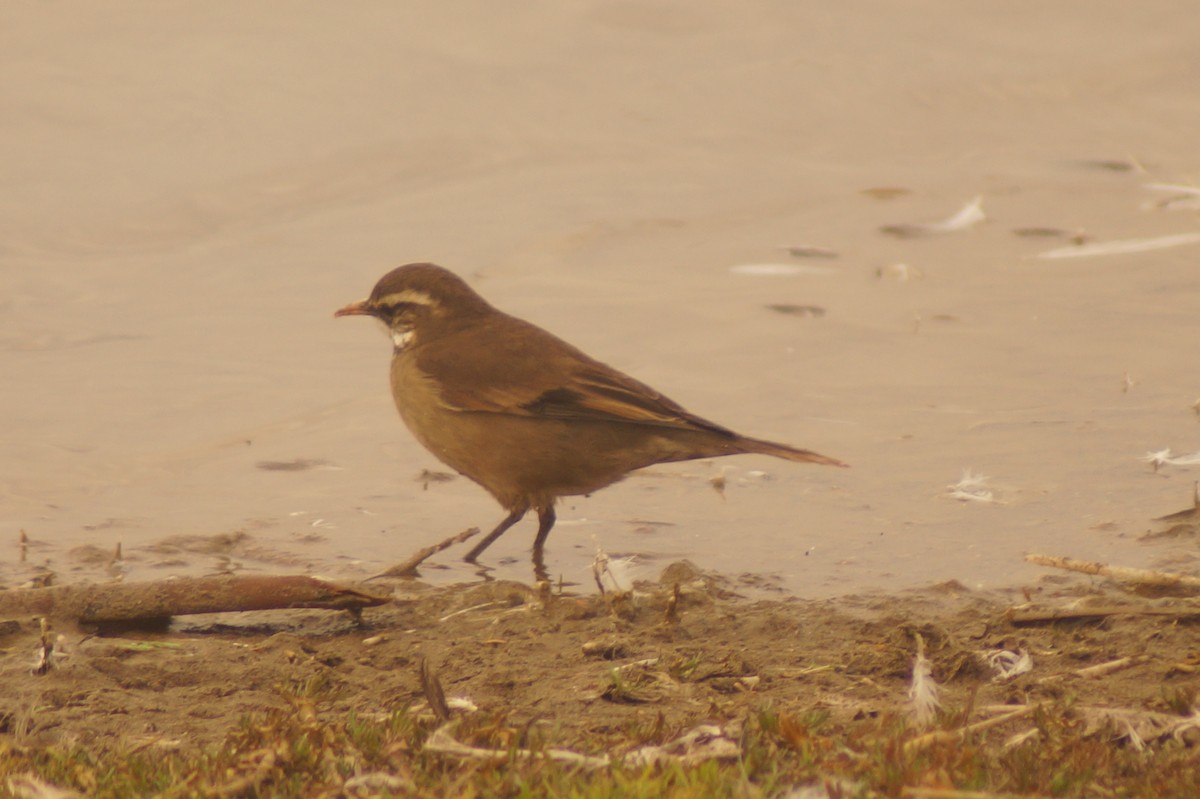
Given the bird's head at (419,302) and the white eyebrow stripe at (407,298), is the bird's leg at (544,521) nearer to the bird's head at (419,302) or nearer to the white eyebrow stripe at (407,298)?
the bird's head at (419,302)

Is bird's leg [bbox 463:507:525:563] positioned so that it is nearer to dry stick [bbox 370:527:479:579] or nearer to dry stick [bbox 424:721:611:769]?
dry stick [bbox 370:527:479:579]

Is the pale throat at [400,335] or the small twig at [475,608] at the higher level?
the pale throat at [400,335]

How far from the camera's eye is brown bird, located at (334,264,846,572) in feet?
24.6

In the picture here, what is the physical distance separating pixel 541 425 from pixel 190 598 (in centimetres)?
216

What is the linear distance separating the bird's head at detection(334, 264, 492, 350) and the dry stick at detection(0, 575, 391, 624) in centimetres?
275

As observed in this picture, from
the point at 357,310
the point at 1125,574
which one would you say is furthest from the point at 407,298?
the point at 1125,574

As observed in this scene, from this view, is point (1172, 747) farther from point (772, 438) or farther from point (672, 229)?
point (672, 229)

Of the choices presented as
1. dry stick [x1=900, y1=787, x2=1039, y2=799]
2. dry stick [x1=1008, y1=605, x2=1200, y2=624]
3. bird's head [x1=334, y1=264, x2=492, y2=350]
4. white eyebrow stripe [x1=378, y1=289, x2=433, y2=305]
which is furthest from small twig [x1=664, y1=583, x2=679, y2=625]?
white eyebrow stripe [x1=378, y1=289, x2=433, y2=305]

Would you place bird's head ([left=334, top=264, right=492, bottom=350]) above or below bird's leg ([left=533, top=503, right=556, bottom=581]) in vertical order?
above

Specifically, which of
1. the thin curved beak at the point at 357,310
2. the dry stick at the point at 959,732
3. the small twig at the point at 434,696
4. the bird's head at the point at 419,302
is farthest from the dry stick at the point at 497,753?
the thin curved beak at the point at 357,310

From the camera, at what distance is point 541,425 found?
7594 mm

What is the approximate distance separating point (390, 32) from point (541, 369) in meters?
9.39

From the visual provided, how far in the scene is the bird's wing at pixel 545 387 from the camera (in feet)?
24.5

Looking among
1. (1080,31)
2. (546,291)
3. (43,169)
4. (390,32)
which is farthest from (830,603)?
(1080,31)
